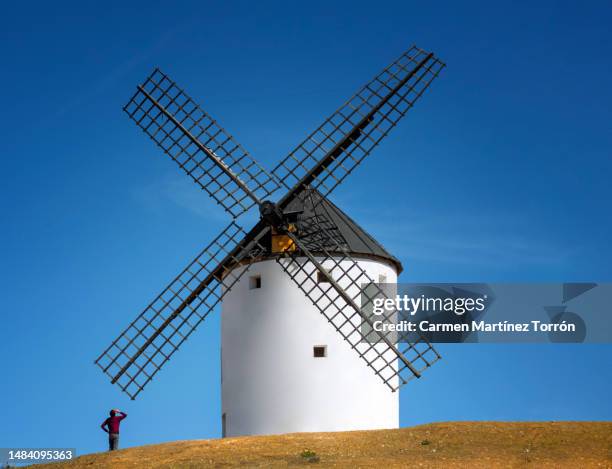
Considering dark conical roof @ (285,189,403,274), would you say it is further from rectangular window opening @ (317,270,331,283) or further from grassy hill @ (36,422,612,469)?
grassy hill @ (36,422,612,469)

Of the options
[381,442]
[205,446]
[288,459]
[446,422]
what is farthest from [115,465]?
[446,422]

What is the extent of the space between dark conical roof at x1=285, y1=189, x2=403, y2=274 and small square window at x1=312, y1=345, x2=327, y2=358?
2.57 meters

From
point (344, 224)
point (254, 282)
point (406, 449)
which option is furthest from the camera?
point (344, 224)

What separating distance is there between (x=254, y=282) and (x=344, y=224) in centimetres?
288

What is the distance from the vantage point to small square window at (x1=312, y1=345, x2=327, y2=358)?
2839cm

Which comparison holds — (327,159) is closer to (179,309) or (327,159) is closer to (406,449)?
(179,309)

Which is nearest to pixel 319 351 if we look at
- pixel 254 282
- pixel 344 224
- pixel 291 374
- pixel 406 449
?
pixel 291 374

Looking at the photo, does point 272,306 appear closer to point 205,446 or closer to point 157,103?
point 205,446

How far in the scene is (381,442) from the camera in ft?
83.2

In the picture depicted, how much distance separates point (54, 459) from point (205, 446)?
4092 millimetres

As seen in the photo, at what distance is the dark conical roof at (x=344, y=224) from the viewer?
29094 mm

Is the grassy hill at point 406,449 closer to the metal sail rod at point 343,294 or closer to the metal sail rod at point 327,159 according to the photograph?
the metal sail rod at point 343,294

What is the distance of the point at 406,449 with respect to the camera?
24.4 metres

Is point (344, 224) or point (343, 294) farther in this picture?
point (344, 224)
